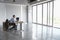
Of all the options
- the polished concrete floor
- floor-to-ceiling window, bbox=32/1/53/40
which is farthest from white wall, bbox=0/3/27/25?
the polished concrete floor

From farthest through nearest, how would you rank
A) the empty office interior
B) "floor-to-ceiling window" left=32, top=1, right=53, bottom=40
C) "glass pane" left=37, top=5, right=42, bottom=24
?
"glass pane" left=37, top=5, right=42, bottom=24 → "floor-to-ceiling window" left=32, top=1, right=53, bottom=40 → the empty office interior

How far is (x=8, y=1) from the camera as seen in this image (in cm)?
1591

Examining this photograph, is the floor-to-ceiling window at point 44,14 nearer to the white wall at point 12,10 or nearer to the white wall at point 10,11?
the white wall at point 10,11

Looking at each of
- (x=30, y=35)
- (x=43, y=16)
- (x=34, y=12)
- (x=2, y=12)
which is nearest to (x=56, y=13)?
(x=43, y=16)

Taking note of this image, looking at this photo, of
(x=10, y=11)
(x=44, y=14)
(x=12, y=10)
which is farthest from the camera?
(x=12, y=10)

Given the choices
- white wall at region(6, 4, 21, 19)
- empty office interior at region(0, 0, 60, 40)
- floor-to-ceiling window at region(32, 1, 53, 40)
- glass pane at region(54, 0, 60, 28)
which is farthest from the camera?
white wall at region(6, 4, 21, 19)

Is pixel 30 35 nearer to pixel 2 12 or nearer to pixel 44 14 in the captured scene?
pixel 44 14

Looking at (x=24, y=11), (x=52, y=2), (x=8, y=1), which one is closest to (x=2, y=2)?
(x=8, y=1)

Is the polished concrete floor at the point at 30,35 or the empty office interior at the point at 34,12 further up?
the empty office interior at the point at 34,12

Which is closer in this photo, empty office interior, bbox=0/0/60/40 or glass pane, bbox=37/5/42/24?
empty office interior, bbox=0/0/60/40

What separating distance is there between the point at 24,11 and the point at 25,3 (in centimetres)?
166

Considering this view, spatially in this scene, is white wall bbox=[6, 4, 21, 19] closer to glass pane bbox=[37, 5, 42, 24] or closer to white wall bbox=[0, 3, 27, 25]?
white wall bbox=[0, 3, 27, 25]

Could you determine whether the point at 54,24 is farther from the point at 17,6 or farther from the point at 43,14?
the point at 17,6

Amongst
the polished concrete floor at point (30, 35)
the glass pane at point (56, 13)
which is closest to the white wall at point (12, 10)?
Answer: the glass pane at point (56, 13)
